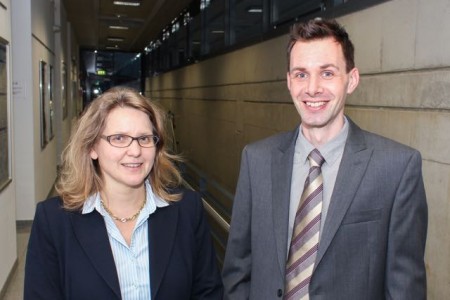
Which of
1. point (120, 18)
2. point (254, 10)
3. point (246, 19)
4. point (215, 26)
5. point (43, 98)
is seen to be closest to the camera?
point (43, 98)

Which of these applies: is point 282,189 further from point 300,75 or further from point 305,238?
point 300,75

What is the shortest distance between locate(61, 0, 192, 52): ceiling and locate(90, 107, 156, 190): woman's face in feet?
39.1

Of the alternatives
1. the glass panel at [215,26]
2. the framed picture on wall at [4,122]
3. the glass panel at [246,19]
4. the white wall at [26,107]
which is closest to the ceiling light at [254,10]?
the glass panel at [246,19]

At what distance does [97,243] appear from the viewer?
61.4 inches

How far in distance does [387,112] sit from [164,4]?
10911 millimetres

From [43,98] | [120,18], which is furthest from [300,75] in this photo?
[120,18]

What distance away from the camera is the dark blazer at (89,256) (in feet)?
5.02

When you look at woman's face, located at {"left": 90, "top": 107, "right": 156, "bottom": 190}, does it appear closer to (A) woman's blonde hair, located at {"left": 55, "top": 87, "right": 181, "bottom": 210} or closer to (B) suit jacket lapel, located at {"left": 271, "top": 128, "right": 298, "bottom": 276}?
(A) woman's blonde hair, located at {"left": 55, "top": 87, "right": 181, "bottom": 210}

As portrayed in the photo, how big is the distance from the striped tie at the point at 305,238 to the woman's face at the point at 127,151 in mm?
541

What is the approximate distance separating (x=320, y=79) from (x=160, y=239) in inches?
30.1

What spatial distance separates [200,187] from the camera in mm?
7043

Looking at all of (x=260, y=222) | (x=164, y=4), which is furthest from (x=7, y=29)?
(x=164, y=4)

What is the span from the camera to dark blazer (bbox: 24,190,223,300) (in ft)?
5.02

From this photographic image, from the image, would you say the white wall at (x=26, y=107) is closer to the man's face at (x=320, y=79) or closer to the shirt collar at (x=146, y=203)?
the shirt collar at (x=146, y=203)
